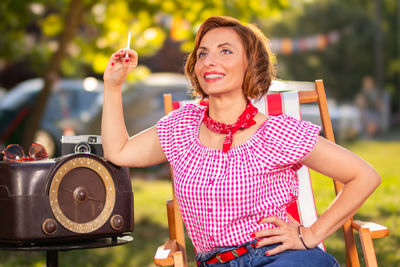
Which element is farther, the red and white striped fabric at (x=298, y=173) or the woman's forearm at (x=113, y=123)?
the red and white striped fabric at (x=298, y=173)

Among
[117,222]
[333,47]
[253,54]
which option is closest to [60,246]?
[117,222]

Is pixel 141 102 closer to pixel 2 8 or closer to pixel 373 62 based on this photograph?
pixel 2 8

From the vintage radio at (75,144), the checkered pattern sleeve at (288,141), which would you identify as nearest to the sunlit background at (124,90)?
the vintage radio at (75,144)

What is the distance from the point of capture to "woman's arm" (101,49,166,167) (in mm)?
2854

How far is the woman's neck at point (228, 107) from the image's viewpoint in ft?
9.37

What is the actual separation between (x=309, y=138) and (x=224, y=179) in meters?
0.37

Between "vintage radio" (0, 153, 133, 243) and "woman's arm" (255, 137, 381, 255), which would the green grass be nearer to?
"woman's arm" (255, 137, 381, 255)

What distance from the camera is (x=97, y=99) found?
11797 mm

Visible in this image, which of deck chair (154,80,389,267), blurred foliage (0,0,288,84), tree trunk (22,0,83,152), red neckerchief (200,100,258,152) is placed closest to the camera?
red neckerchief (200,100,258,152)

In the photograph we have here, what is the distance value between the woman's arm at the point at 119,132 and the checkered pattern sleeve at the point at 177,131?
0.06 m

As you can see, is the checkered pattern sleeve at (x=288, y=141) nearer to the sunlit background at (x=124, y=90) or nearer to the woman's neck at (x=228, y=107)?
the woman's neck at (x=228, y=107)

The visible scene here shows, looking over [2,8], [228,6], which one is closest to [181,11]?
[228,6]

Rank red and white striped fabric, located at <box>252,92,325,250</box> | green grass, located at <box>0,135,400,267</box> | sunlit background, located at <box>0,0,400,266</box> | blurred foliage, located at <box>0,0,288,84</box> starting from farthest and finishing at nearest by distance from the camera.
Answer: blurred foliage, located at <box>0,0,288,84</box>, sunlit background, located at <box>0,0,400,266</box>, green grass, located at <box>0,135,400,267</box>, red and white striped fabric, located at <box>252,92,325,250</box>

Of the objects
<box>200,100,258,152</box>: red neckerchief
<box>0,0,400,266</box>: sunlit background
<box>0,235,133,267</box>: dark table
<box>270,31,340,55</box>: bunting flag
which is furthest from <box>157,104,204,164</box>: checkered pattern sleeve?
<box>270,31,340,55</box>: bunting flag
